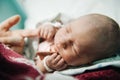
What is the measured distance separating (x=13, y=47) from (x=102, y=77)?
1.28 ft

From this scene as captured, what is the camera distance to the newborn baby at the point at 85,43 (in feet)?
2.96

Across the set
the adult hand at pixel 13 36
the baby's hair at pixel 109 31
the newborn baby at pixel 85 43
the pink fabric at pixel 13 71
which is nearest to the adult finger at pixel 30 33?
the adult hand at pixel 13 36

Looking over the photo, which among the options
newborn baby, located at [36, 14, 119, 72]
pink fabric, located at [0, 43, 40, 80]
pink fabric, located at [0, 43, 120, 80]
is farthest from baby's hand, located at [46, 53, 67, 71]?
pink fabric, located at [0, 43, 40, 80]

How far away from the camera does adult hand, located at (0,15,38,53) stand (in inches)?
41.6

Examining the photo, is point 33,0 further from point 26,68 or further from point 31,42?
point 26,68

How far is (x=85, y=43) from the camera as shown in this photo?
909 millimetres

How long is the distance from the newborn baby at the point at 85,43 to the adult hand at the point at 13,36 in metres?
0.15

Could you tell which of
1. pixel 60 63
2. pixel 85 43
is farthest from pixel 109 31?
pixel 60 63

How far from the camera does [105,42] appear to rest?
2.96 ft

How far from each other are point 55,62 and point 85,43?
12 centimetres

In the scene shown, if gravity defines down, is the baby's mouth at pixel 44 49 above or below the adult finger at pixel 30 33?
below

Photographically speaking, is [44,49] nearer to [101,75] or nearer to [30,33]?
[30,33]

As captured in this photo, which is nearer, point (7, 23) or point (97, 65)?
point (97, 65)

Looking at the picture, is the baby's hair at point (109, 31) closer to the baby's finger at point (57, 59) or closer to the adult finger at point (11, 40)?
the baby's finger at point (57, 59)
